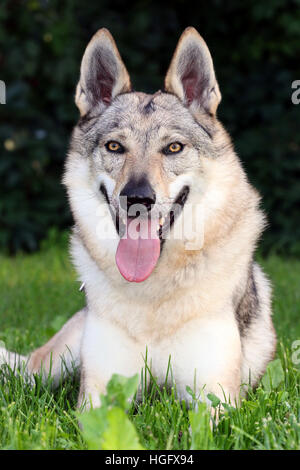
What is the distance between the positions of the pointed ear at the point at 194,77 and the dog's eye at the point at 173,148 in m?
0.31

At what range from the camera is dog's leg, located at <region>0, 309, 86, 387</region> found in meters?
3.37

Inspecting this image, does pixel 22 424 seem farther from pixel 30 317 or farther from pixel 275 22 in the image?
pixel 275 22

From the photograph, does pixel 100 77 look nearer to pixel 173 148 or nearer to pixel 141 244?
pixel 173 148

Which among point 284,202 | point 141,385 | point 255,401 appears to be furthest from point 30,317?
point 284,202

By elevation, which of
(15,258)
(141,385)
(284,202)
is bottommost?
(141,385)

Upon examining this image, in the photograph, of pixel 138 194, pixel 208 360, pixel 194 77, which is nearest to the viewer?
pixel 138 194

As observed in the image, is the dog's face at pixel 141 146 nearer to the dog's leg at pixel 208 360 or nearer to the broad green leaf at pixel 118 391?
the dog's leg at pixel 208 360

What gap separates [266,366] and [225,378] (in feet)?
1.77

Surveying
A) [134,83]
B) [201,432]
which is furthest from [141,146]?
[134,83]

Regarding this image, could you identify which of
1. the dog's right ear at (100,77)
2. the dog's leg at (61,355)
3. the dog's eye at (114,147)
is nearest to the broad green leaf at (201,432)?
the dog's leg at (61,355)

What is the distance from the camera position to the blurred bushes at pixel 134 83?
288 inches

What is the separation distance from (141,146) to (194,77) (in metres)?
0.53

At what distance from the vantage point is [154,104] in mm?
3115

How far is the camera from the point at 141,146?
298cm
